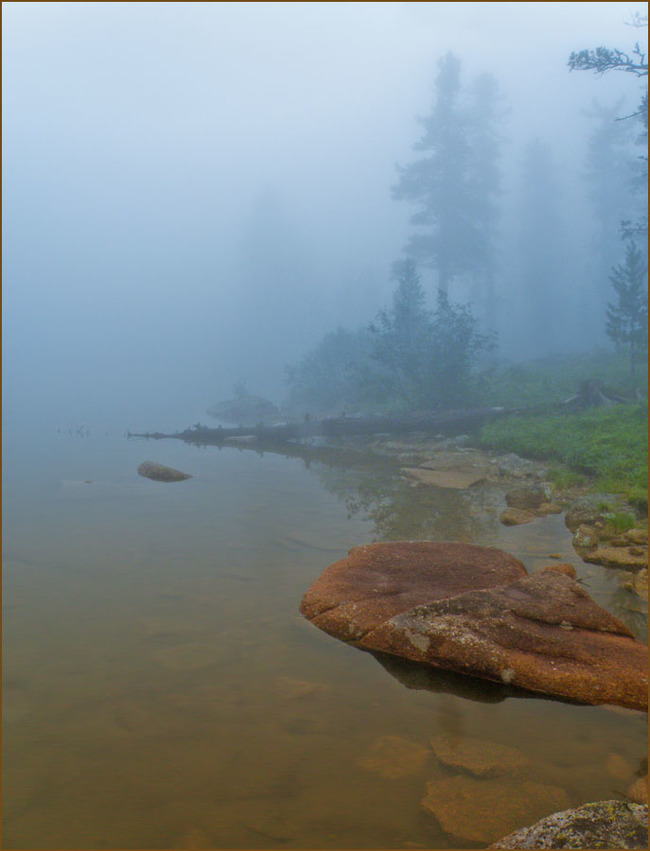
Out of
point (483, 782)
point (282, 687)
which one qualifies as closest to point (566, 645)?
point (483, 782)

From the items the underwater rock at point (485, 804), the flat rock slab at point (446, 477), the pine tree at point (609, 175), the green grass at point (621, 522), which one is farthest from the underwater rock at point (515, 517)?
the pine tree at point (609, 175)

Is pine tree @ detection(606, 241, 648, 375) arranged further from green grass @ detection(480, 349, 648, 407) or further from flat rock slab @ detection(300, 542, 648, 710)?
flat rock slab @ detection(300, 542, 648, 710)

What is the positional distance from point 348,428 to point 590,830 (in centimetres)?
1670

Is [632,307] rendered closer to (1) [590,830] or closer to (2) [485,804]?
(2) [485,804]

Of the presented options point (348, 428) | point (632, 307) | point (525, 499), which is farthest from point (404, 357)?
point (525, 499)

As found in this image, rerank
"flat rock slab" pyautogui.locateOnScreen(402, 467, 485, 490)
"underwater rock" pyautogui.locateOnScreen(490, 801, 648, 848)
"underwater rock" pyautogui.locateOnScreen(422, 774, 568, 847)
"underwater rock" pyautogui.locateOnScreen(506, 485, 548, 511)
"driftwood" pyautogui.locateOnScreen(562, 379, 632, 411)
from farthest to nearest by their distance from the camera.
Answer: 1. "driftwood" pyautogui.locateOnScreen(562, 379, 632, 411)
2. "flat rock slab" pyautogui.locateOnScreen(402, 467, 485, 490)
3. "underwater rock" pyautogui.locateOnScreen(506, 485, 548, 511)
4. "underwater rock" pyautogui.locateOnScreen(422, 774, 568, 847)
5. "underwater rock" pyautogui.locateOnScreen(490, 801, 648, 848)

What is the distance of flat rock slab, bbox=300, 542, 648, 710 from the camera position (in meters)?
4.35

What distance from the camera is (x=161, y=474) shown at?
13.2 m

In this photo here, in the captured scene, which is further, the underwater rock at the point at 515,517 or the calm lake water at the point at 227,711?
the underwater rock at the point at 515,517

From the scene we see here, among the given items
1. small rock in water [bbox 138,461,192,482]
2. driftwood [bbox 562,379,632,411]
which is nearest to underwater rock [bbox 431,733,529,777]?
small rock in water [bbox 138,461,192,482]

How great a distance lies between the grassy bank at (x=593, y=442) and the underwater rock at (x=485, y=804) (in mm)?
6556

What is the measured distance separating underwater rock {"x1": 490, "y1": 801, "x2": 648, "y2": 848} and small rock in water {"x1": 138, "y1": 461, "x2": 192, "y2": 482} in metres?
11.1

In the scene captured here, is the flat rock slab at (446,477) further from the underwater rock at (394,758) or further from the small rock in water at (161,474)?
the underwater rock at (394,758)

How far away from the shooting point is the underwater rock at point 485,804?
304 cm
